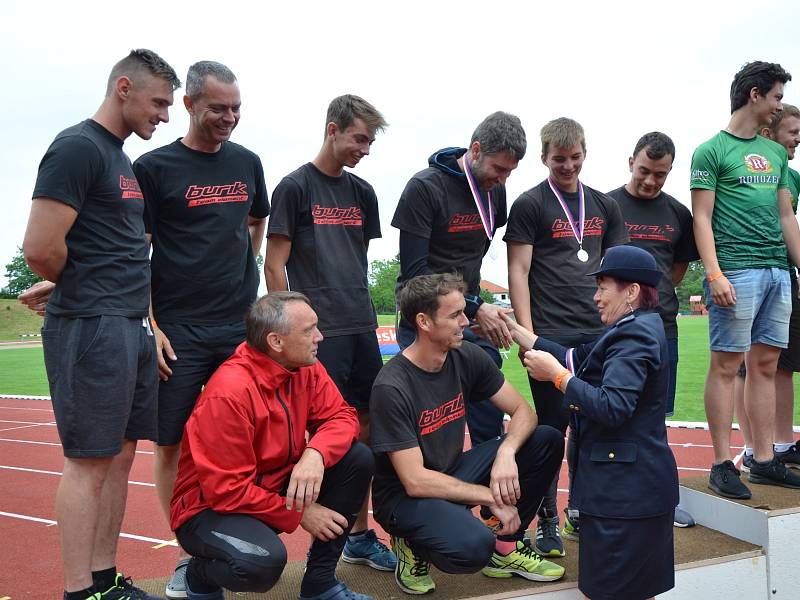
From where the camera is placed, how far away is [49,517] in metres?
5.69

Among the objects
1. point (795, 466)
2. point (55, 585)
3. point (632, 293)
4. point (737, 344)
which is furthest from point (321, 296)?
point (795, 466)

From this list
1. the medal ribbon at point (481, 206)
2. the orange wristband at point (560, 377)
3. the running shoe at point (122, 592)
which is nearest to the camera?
the running shoe at point (122, 592)

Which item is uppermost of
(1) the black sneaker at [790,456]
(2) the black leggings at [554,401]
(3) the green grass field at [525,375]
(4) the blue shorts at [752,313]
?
(4) the blue shorts at [752,313]

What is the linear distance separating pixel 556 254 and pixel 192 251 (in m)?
1.74

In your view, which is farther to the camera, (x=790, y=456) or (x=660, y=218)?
(x=790, y=456)

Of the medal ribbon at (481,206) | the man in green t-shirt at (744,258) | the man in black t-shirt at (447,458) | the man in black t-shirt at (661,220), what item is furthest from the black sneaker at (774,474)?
the medal ribbon at (481,206)

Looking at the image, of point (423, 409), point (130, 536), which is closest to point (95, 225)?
point (423, 409)

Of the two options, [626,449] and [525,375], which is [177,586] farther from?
[525,375]

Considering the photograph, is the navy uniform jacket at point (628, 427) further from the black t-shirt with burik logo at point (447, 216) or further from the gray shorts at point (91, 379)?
the gray shorts at point (91, 379)

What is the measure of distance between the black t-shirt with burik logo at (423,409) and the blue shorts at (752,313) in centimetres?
146

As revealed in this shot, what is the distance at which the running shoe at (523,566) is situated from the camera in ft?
9.64

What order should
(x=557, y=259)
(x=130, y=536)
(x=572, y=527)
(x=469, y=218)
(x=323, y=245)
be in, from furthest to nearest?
(x=130, y=536) → (x=572, y=527) → (x=557, y=259) → (x=469, y=218) → (x=323, y=245)

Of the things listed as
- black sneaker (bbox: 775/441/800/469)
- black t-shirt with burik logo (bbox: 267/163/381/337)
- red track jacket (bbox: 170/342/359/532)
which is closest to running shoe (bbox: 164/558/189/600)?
red track jacket (bbox: 170/342/359/532)

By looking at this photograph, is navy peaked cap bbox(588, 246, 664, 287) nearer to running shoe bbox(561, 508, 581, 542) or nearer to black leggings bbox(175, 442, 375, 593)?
black leggings bbox(175, 442, 375, 593)
